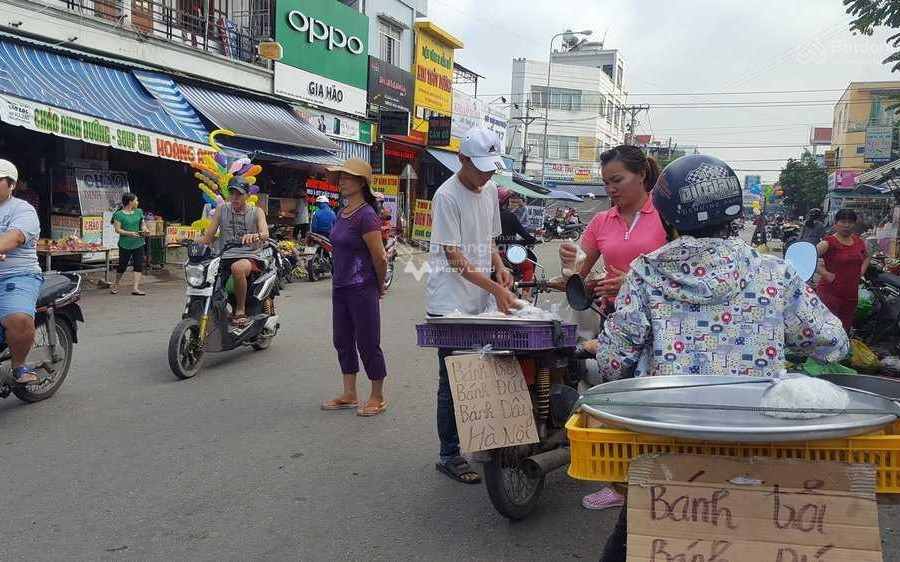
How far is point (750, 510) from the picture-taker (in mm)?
1603

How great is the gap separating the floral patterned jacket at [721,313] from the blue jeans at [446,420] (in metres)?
1.57

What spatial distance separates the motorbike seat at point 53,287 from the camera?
16.4 ft

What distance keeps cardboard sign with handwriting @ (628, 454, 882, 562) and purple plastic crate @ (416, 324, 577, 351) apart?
4.51 feet

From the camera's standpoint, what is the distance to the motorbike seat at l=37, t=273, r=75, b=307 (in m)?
5.00

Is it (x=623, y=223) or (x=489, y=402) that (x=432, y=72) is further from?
(x=489, y=402)

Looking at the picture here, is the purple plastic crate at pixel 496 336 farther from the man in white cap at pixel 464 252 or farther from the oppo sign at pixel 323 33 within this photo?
the oppo sign at pixel 323 33

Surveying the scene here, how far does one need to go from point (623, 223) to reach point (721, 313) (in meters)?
1.61

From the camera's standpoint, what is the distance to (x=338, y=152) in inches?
699

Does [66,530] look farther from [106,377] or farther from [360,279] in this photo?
[106,377]

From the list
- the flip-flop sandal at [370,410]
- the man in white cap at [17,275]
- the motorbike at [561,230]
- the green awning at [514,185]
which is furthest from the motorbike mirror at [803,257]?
the motorbike at [561,230]

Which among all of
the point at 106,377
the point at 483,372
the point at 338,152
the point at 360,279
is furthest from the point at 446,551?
the point at 338,152

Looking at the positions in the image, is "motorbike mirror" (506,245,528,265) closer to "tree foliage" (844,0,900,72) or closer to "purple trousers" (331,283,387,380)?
"purple trousers" (331,283,387,380)

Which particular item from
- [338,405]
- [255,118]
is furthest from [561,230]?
[338,405]

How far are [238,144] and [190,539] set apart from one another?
11.7 m
